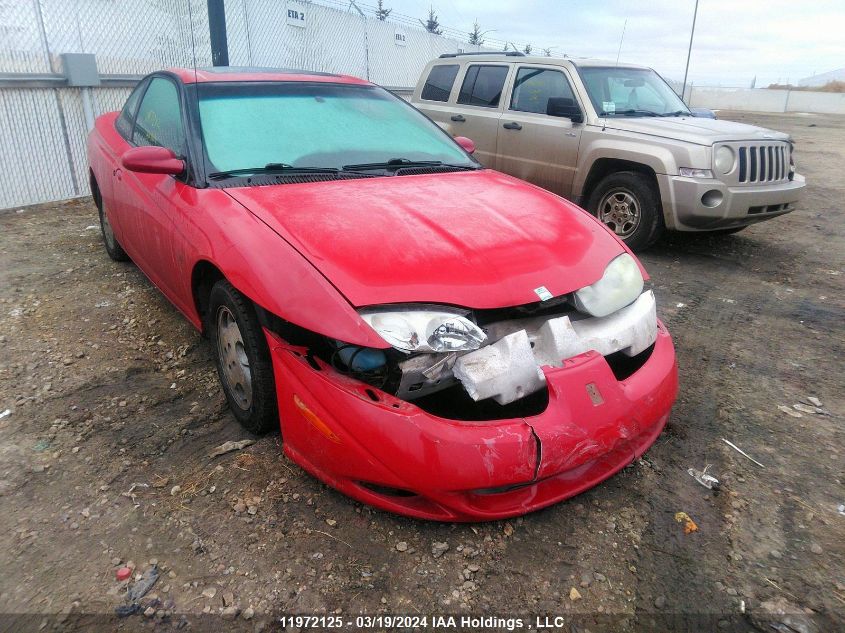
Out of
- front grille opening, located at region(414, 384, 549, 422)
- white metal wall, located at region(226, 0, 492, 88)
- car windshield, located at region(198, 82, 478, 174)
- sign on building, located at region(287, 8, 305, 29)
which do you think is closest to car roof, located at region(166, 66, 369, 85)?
car windshield, located at region(198, 82, 478, 174)

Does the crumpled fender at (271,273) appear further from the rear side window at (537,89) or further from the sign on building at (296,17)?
the sign on building at (296,17)

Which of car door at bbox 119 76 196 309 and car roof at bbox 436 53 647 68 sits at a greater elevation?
car roof at bbox 436 53 647 68

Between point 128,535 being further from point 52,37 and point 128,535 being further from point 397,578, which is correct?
point 52,37

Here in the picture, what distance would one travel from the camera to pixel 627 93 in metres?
6.12

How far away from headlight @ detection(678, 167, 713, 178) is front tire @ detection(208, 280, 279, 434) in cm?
430

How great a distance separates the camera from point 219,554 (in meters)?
1.98

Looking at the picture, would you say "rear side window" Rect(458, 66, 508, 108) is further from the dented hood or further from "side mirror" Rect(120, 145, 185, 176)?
"side mirror" Rect(120, 145, 185, 176)

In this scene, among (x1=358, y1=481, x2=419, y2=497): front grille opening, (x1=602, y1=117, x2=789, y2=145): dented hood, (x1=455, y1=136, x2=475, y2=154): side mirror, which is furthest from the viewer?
(x1=602, y1=117, x2=789, y2=145): dented hood

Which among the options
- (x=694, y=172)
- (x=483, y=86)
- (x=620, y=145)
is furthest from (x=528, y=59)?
(x=694, y=172)

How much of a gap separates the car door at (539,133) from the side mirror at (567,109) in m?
0.06

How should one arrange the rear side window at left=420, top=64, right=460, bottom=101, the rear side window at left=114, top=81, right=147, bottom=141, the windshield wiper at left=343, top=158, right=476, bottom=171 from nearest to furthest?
1. the windshield wiper at left=343, top=158, right=476, bottom=171
2. the rear side window at left=114, top=81, right=147, bottom=141
3. the rear side window at left=420, top=64, right=460, bottom=101

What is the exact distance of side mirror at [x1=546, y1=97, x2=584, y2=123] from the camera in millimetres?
5797

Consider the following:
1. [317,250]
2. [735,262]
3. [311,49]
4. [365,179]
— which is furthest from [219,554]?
[311,49]

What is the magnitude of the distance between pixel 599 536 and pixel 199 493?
1.53m
